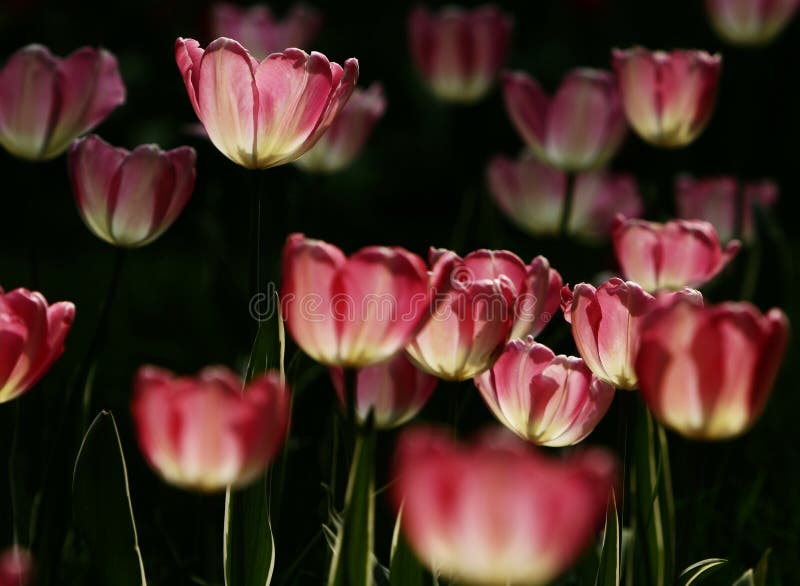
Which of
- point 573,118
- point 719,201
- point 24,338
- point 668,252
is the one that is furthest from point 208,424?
point 719,201

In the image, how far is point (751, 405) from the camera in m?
0.67

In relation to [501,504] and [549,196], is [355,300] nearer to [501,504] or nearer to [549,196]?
[501,504]

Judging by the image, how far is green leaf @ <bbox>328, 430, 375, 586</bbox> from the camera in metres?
0.73

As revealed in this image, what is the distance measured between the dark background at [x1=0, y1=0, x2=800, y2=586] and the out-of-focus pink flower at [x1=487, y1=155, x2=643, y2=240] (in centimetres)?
5

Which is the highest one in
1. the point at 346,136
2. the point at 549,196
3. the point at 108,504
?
the point at 346,136

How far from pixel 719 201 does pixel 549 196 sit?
33cm

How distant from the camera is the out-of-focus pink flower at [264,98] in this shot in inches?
35.8

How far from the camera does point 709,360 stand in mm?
656

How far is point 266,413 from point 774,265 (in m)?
1.19

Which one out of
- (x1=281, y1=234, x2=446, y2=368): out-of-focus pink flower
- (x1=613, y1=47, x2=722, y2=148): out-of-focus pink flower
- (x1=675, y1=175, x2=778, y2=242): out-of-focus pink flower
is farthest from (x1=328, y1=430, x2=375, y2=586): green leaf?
(x1=675, y1=175, x2=778, y2=242): out-of-focus pink flower

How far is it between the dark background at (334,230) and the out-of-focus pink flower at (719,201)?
0.05 metres

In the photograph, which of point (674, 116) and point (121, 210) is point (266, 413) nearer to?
point (121, 210)

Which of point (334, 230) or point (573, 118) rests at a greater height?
point (573, 118)

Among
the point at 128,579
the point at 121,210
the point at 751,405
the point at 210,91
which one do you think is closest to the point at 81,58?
the point at 121,210
